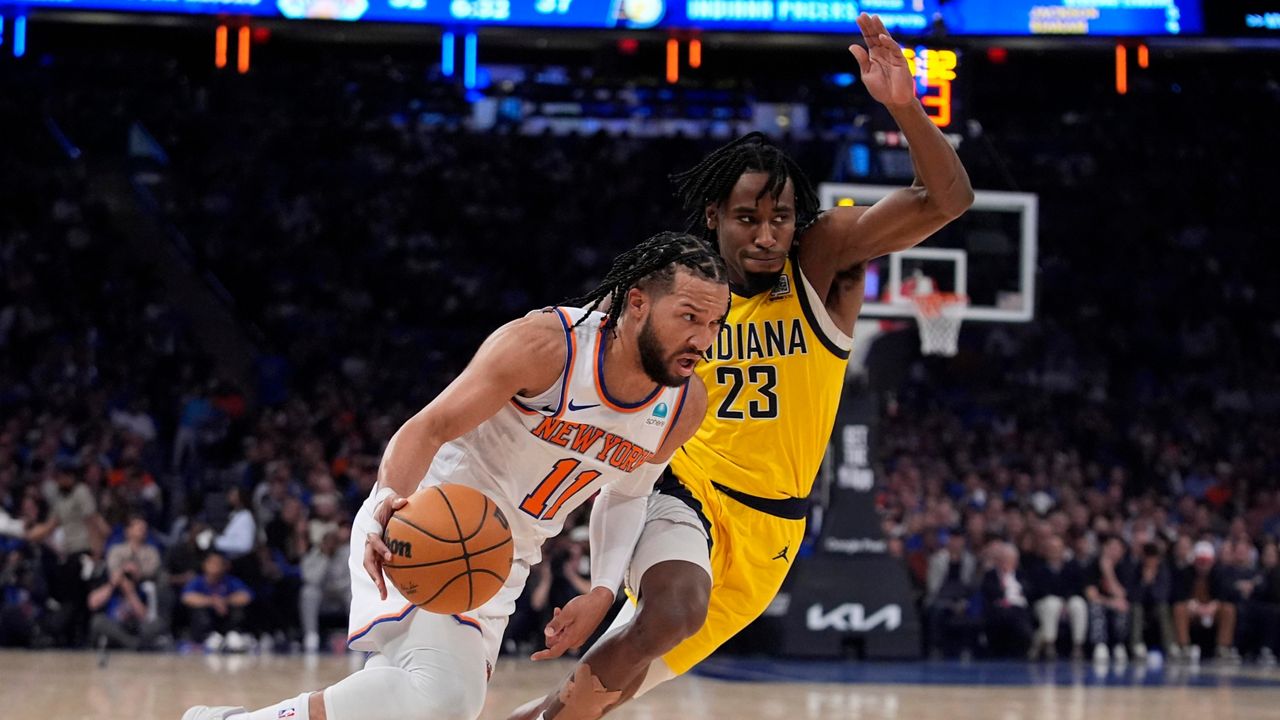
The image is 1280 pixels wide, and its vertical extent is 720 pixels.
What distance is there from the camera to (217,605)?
12.4 meters

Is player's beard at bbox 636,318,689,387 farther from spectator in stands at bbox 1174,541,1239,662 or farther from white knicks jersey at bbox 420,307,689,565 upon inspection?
spectator in stands at bbox 1174,541,1239,662

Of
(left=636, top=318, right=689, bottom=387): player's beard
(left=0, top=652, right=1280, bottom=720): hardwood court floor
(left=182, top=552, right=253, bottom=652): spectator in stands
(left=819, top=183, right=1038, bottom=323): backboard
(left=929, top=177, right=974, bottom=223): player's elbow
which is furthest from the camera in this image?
(left=182, top=552, right=253, bottom=652): spectator in stands

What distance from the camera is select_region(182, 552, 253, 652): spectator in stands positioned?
40.3 ft

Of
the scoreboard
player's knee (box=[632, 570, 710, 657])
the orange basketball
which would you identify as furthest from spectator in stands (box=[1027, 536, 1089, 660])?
the orange basketball

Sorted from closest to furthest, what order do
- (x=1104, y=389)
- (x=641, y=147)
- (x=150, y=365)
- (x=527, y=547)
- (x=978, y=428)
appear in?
(x=527, y=547) < (x=150, y=365) < (x=978, y=428) < (x=1104, y=389) < (x=641, y=147)

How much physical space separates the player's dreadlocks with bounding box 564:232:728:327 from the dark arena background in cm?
401

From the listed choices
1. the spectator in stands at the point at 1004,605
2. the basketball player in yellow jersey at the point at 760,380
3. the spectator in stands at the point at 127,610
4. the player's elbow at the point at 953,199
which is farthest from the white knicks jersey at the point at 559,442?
the spectator in stands at the point at 1004,605

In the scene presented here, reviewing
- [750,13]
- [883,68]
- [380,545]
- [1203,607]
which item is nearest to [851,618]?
[1203,607]

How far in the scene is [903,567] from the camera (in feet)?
40.0

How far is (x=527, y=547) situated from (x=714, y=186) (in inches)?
56.7

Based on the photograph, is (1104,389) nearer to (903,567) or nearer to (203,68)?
(903,567)

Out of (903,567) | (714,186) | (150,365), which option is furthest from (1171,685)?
(150,365)

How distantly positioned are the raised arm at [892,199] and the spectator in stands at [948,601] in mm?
8866

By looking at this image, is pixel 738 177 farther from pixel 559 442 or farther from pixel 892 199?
pixel 559 442
